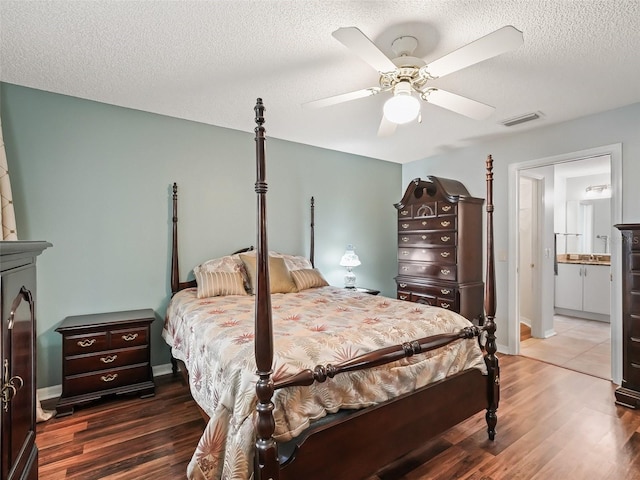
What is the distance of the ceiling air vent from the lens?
3184mm

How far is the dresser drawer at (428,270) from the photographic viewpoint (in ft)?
12.3

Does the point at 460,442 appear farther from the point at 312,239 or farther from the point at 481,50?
the point at 312,239

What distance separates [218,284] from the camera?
304 centimetres

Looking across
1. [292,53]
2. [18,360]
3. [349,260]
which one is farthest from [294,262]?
[18,360]

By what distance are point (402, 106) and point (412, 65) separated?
0.85ft

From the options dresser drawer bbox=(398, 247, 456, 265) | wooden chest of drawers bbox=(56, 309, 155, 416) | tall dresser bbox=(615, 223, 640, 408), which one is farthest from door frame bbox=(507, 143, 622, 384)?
wooden chest of drawers bbox=(56, 309, 155, 416)

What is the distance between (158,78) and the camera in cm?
249

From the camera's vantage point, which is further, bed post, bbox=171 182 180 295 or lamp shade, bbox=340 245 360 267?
lamp shade, bbox=340 245 360 267

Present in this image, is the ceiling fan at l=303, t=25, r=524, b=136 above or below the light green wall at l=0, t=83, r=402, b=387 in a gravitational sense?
above

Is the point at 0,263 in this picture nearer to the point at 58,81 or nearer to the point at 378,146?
the point at 58,81

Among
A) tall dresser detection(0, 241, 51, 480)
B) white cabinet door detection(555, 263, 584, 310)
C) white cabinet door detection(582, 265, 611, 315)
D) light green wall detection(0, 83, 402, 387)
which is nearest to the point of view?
tall dresser detection(0, 241, 51, 480)

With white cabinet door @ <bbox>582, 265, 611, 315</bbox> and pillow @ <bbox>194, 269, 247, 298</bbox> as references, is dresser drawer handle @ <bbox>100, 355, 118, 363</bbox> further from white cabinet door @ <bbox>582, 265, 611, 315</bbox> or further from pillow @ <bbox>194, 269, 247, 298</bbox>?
white cabinet door @ <bbox>582, 265, 611, 315</bbox>

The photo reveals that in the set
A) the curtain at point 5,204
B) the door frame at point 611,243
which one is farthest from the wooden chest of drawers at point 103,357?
the door frame at point 611,243

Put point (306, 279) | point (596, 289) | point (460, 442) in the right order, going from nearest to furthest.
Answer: point (460, 442)
point (306, 279)
point (596, 289)
